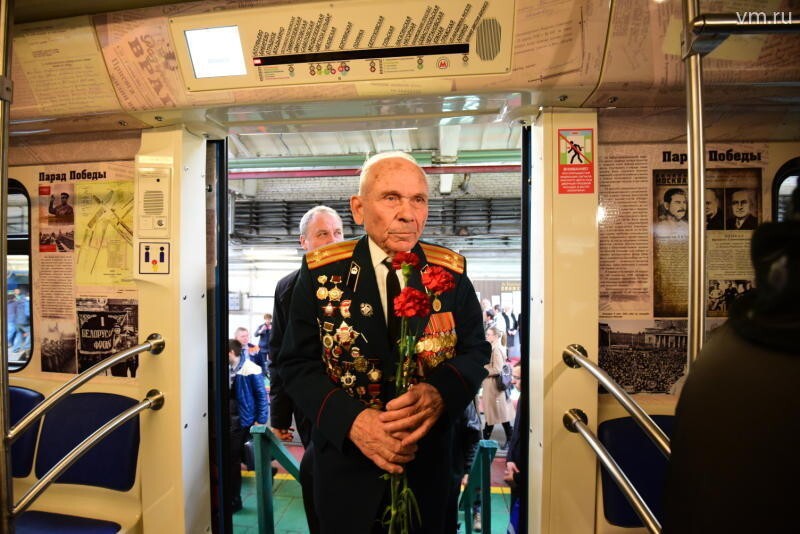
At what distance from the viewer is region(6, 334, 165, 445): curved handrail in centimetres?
126

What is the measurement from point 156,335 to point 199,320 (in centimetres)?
22

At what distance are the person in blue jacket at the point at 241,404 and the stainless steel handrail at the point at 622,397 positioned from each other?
3.31 meters

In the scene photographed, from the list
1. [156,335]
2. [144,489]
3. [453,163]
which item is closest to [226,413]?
[144,489]

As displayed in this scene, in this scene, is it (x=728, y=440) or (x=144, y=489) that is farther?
(x=144, y=489)

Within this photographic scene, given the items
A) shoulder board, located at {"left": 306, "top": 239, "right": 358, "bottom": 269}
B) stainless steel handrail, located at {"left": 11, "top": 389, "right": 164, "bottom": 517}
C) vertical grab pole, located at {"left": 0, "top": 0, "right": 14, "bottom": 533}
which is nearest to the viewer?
vertical grab pole, located at {"left": 0, "top": 0, "right": 14, "bottom": 533}

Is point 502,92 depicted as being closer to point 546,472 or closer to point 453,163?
point 546,472

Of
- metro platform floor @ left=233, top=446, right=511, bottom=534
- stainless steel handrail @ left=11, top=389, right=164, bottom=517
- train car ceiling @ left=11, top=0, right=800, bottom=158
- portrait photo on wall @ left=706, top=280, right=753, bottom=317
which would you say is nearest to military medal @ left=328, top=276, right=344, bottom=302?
train car ceiling @ left=11, top=0, right=800, bottom=158

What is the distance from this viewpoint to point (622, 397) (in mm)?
1267

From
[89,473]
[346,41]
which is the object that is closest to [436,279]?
[346,41]

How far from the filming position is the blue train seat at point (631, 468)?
1770 mm

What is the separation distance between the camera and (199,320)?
2.12 meters

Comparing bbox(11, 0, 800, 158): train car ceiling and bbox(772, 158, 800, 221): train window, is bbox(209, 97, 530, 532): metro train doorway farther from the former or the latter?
bbox(772, 158, 800, 221): train window

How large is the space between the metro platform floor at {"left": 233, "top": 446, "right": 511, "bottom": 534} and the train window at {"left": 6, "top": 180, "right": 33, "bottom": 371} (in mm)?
2452

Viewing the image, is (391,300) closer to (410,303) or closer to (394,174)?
(410,303)
